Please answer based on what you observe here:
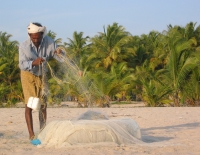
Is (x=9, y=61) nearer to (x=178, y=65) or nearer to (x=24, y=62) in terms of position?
(x=178, y=65)

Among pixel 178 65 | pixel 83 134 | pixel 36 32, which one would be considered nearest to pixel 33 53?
pixel 36 32

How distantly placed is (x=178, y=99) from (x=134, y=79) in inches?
184

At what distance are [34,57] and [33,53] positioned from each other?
0.20 feet

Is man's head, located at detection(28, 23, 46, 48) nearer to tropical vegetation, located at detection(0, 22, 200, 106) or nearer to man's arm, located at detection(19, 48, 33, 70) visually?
man's arm, located at detection(19, 48, 33, 70)

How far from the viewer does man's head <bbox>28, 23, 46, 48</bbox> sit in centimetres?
509

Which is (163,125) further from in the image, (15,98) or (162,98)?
(15,98)

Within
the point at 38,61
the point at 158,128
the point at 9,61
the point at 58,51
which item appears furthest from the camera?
the point at 9,61

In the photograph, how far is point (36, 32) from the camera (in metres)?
5.10

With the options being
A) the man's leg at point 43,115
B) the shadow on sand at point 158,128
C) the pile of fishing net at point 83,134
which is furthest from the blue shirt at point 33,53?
the shadow on sand at point 158,128

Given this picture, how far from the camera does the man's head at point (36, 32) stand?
16.7 feet

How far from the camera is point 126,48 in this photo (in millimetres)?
35594

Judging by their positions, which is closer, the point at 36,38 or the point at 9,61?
the point at 36,38

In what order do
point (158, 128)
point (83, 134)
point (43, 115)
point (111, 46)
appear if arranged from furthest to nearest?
point (111, 46) < point (158, 128) < point (43, 115) < point (83, 134)

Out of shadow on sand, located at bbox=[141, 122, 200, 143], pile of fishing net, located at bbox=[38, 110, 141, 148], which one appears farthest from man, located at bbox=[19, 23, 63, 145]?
shadow on sand, located at bbox=[141, 122, 200, 143]
